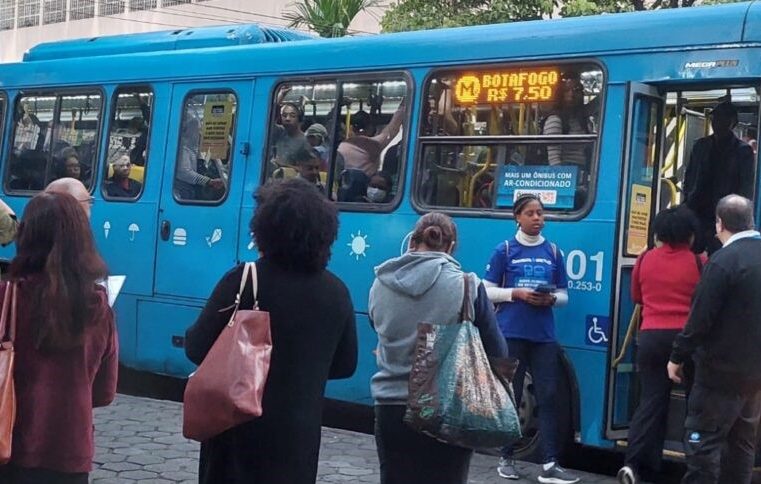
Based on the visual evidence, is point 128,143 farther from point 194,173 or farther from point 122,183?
point 194,173

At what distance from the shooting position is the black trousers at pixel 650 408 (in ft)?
21.9

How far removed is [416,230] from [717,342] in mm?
2009

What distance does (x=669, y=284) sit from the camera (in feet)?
21.7

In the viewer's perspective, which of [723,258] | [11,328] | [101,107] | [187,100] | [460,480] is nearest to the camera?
[11,328]

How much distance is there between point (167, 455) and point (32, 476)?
3568mm

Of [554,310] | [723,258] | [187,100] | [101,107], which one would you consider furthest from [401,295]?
[101,107]

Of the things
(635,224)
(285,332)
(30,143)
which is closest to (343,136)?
(635,224)

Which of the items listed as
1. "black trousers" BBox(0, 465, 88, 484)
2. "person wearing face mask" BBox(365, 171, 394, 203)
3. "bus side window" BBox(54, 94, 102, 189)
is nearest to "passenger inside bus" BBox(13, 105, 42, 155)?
"bus side window" BBox(54, 94, 102, 189)

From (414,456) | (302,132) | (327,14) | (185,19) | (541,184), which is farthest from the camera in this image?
(185,19)

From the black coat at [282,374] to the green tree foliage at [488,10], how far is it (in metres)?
13.6

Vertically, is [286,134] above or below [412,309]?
above

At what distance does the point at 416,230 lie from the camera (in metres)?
4.71

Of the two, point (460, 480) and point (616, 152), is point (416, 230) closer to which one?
point (460, 480)

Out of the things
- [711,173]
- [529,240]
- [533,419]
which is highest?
[711,173]
